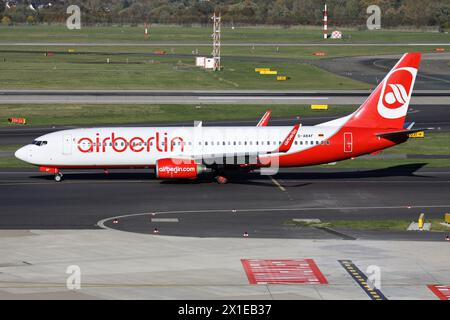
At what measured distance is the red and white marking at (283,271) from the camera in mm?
41688

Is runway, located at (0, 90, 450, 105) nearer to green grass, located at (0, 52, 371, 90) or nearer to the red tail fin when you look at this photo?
Answer: green grass, located at (0, 52, 371, 90)

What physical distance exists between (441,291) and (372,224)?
13788mm

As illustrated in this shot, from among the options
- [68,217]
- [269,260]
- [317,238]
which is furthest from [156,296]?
[68,217]

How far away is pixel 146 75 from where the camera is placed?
140 m

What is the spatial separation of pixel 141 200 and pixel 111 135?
7.69 meters

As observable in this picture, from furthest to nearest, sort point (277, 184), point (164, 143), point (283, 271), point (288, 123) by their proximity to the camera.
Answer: point (288, 123) → point (277, 184) → point (164, 143) → point (283, 271)

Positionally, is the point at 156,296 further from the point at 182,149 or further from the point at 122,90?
the point at 122,90

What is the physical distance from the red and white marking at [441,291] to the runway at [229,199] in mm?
9586

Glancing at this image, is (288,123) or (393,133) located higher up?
(393,133)

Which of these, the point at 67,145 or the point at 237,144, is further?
the point at 67,145

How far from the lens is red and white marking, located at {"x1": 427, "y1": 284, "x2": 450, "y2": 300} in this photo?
1544 inches

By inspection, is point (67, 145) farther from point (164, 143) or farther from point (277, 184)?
point (277, 184)

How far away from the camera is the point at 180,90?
126750 millimetres

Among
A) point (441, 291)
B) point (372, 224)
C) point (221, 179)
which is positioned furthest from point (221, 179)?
point (441, 291)
